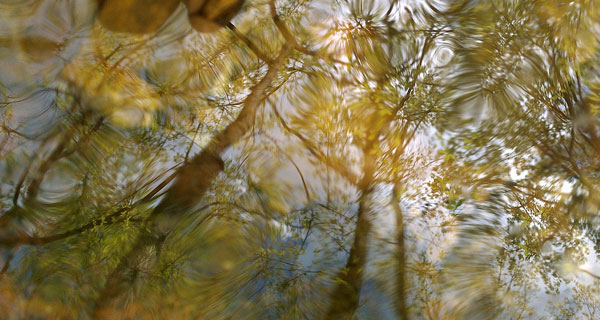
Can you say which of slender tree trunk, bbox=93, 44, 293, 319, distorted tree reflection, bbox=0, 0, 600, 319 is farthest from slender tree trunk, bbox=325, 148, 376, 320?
slender tree trunk, bbox=93, 44, 293, 319

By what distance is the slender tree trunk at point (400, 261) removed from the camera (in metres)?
1.24

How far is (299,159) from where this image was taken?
1.30 meters

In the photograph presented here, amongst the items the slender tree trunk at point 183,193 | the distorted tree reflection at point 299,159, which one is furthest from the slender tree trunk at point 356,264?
the slender tree trunk at point 183,193

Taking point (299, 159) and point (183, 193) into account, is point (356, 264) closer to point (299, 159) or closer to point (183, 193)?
point (299, 159)

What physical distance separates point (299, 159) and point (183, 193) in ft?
1.32

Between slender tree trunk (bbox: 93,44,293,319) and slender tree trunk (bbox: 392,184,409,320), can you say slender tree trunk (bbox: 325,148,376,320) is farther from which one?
slender tree trunk (bbox: 93,44,293,319)

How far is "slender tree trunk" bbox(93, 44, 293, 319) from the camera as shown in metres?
1.21

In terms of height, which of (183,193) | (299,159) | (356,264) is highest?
(299,159)

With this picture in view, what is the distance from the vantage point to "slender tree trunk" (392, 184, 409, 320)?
1.24 m

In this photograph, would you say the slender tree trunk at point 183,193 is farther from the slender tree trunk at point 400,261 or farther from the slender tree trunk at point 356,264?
the slender tree trunk at point 400,261

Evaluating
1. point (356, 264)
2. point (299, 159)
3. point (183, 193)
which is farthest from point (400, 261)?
point (183, 193)

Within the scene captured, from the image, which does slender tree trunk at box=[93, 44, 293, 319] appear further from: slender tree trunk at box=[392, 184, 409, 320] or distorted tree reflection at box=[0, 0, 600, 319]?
slender tree trunk at box=[392, 184, 409, 320]

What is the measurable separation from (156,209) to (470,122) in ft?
3.62

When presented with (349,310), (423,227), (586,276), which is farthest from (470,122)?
(349,310)
